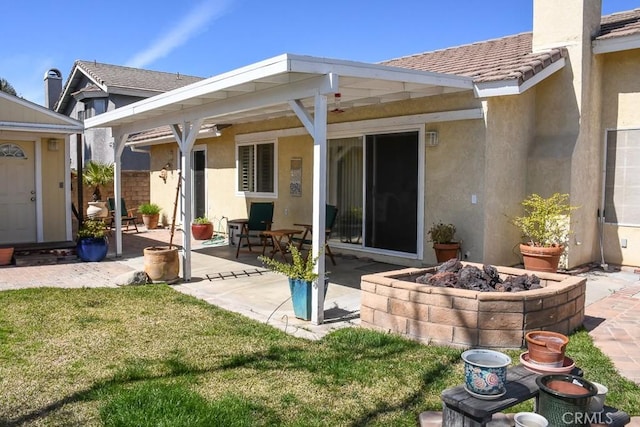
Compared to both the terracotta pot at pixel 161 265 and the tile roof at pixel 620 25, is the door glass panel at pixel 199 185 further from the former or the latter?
Answer: the tile roof at pixel 620 25

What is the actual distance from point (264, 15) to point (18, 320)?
1058 centimetres

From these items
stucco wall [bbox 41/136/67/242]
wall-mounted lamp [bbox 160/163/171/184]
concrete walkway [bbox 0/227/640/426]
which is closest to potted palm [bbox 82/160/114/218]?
wall-mounted lamp [bbox 160/163/171/184]

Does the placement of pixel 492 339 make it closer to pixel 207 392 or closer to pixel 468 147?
pixel 207 392

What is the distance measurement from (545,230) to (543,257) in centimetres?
48

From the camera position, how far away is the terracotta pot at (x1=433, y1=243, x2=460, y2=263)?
745 cm

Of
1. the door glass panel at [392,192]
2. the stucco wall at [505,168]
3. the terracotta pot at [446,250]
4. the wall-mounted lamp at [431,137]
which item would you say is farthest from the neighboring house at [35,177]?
the stucco wall at [505,168]

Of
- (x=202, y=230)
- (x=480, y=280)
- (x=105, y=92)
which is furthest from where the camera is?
(x=105, y=92)

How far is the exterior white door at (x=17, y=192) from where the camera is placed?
10.6 metres

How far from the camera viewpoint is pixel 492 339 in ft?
14.6

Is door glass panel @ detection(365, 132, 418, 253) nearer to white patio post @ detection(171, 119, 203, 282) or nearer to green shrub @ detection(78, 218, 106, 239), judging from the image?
white patio post @ detection(171, 119, 203, 282)

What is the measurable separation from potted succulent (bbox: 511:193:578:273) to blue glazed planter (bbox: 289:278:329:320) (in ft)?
11.9

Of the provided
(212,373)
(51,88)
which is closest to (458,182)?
(212,373)

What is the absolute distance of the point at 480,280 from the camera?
16.2 ft

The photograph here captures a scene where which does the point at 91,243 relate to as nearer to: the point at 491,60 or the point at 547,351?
the point at 491,60
